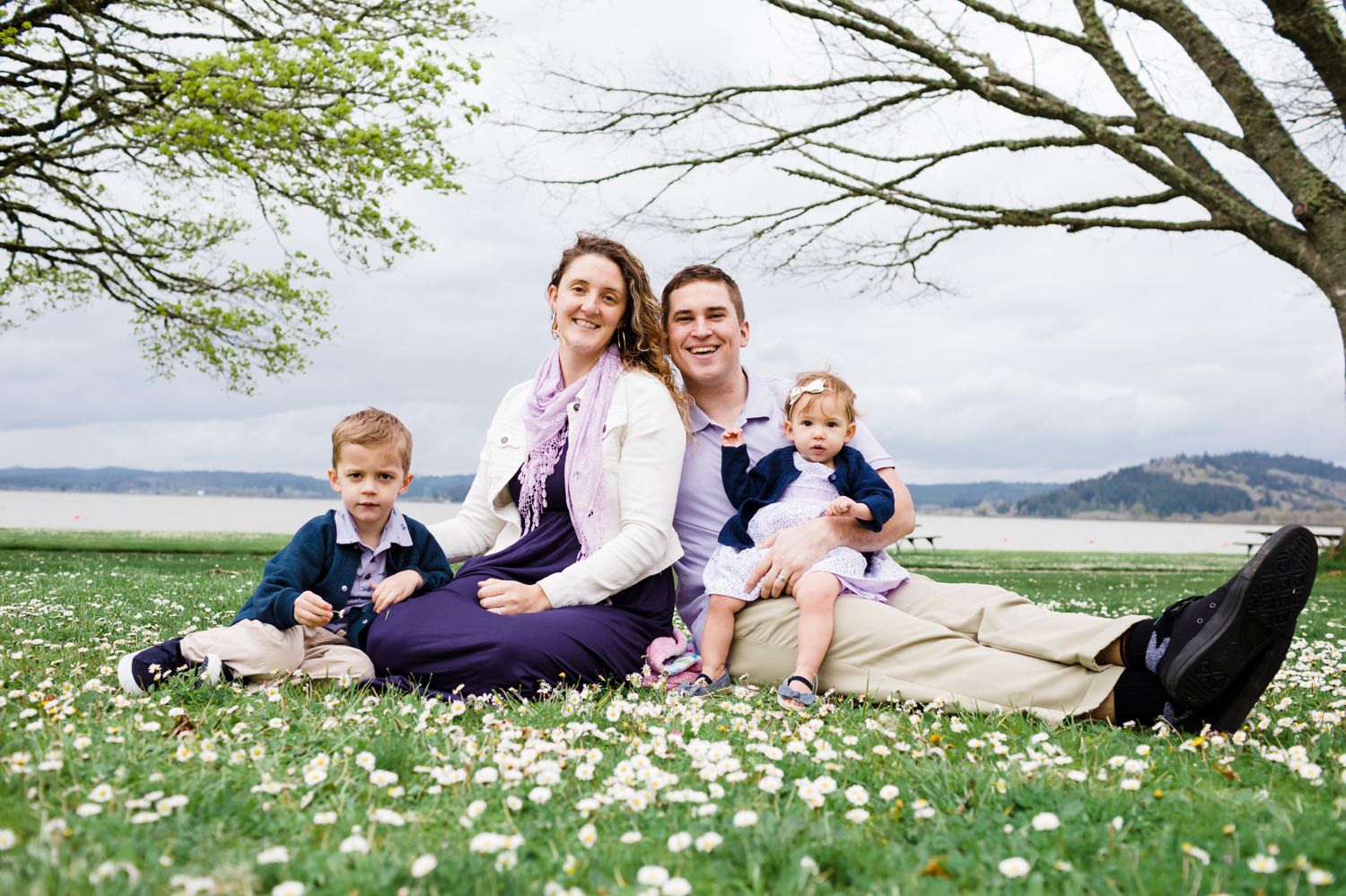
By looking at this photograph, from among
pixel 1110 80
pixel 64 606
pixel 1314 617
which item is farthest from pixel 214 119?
pixel 1314 617

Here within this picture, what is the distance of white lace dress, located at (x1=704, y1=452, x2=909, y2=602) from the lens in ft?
15.9

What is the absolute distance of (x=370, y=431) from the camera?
4.76 meters

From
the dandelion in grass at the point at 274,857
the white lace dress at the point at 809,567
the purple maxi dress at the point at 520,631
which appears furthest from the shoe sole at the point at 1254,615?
the dandelion in grass at the point at 274,857

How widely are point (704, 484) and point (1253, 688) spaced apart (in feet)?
9.11

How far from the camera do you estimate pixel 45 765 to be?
8.70ft

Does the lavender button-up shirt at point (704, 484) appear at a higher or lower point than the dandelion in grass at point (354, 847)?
higher

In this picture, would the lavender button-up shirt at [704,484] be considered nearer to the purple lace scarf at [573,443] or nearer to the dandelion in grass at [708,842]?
the purple lace scarf at [573,443]

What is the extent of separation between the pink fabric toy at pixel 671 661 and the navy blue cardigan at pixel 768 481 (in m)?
0.61

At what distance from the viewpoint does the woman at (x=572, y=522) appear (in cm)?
448

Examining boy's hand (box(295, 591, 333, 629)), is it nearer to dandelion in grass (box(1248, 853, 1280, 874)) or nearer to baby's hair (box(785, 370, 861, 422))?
baby's hair (box(785, 370, 861, 422))

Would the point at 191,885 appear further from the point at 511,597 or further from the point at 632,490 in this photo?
the point at 632,490

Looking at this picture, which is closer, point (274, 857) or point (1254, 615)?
point (274, 857)

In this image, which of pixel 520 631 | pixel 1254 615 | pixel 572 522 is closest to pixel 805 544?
pixel 572 522

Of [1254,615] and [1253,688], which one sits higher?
[1254,615]
